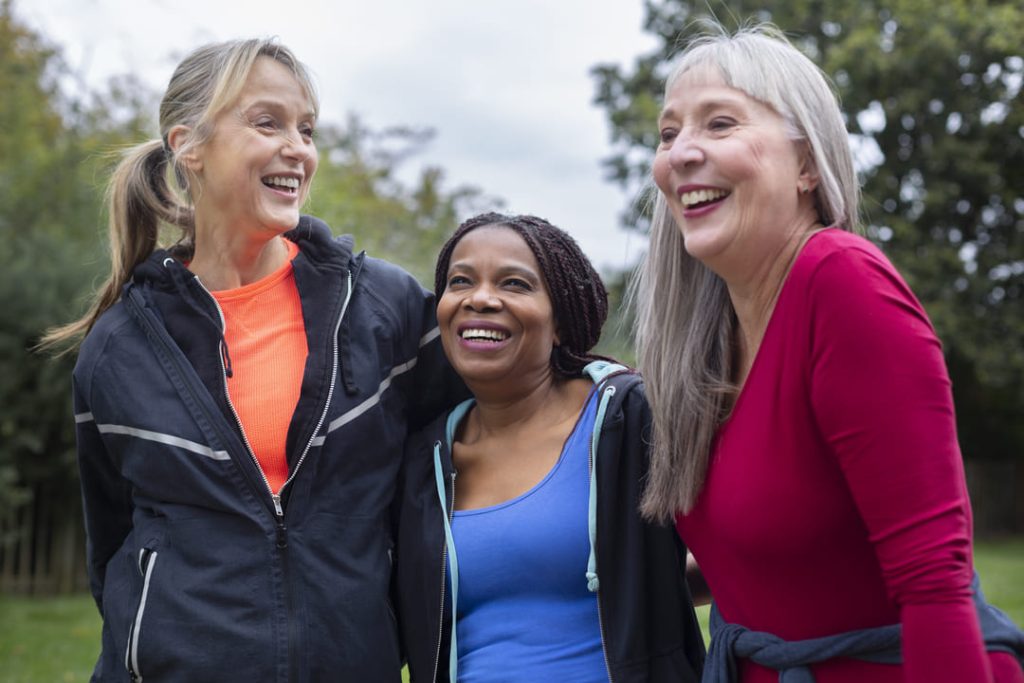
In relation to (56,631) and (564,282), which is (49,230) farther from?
(564,282)

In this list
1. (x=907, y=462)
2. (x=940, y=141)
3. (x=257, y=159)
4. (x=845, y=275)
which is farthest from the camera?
(x=940, y=141)

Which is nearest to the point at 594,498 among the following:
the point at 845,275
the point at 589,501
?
the point at 589,501

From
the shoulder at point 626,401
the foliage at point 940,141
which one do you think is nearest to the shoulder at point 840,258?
the shoulder at point 626,401

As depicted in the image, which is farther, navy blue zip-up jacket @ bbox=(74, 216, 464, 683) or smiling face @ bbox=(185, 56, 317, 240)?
smiling face @ bbox=(185, 56, 317, 240)

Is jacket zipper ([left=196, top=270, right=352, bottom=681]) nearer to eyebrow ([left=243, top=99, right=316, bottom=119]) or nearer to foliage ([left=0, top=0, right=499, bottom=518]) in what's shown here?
eyebrow ([left=243, top=99, right=316, bottom=119])

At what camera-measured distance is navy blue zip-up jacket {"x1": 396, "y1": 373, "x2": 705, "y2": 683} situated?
3.04m

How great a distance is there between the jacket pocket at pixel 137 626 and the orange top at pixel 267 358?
399 millimetres

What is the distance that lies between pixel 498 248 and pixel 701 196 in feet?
3.25

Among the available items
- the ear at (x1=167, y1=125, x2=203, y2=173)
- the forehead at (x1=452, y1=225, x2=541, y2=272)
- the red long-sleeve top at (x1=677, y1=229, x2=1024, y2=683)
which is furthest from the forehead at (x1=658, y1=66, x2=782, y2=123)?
the ear at (x1=167, y1=125, x2=203, y2=173)

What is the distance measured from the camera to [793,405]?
7.55ft

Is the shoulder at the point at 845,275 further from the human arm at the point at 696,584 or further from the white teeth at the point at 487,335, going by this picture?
the human arm at the point at 696,584

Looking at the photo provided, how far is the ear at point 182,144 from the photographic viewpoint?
11.4 feet

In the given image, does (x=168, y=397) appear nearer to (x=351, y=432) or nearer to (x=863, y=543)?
(x=351, y=432)

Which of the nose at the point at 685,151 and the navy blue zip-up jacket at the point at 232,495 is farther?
the navy blue zip-up jacket at the point at 232,495
